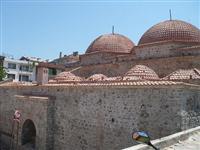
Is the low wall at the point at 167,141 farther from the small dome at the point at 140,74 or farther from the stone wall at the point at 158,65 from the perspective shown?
the stone wall at the point at 158,65

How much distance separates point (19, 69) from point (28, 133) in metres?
21.8

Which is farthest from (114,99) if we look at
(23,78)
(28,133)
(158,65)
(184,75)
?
(23,78)

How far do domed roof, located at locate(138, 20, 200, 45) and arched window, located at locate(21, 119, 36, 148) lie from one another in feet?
24.7

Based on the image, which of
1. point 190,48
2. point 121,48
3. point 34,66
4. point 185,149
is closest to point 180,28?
point 190,48

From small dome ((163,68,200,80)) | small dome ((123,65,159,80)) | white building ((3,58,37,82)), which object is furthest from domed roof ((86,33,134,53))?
white building ((3,58,37,82))

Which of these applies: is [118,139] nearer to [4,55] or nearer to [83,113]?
[83,113]

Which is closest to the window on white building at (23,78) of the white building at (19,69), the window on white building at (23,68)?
the white building at (19,69)

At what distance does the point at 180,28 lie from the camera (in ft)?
44.9

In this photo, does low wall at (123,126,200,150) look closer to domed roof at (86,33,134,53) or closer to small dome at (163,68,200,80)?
small dome at (163,68,200,80)

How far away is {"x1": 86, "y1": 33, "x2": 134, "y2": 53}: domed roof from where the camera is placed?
16359 mm

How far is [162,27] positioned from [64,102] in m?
7.37

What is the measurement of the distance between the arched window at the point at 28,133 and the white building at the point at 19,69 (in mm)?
19953

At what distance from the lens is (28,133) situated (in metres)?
11.9

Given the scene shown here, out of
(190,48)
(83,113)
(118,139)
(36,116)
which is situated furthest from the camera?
(190,48)
